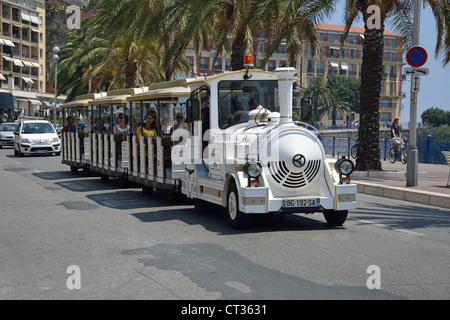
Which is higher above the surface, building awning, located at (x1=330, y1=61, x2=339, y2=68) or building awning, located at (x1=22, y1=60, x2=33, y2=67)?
building awning, located at (x1=330, y1=61, x2=339, y2=68)

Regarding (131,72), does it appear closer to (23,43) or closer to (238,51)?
(238,51)

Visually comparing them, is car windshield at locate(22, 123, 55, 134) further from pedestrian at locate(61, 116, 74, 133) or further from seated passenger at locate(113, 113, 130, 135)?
A: seated passenger at locate(113, 113, 130, 135)

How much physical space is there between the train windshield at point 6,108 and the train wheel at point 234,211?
4541 centimetres

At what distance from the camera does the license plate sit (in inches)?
380

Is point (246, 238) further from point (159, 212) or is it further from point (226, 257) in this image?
point (159, 212)

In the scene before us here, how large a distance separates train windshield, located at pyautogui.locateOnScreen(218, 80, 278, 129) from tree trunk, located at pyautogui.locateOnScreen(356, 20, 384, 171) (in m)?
8.36

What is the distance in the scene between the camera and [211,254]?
25.9 ft

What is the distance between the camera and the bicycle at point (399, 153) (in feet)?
90.7

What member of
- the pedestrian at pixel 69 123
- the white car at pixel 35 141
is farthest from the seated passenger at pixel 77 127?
the white car at pixel 35 141

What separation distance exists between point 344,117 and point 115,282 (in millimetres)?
123764

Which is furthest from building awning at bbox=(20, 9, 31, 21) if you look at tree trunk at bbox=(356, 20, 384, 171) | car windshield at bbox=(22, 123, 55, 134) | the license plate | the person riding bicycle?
the license plate

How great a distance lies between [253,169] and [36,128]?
1013 inches

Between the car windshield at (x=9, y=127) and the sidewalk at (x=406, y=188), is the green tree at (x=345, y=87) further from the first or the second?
the sidewalk at (x=406, y=188)
